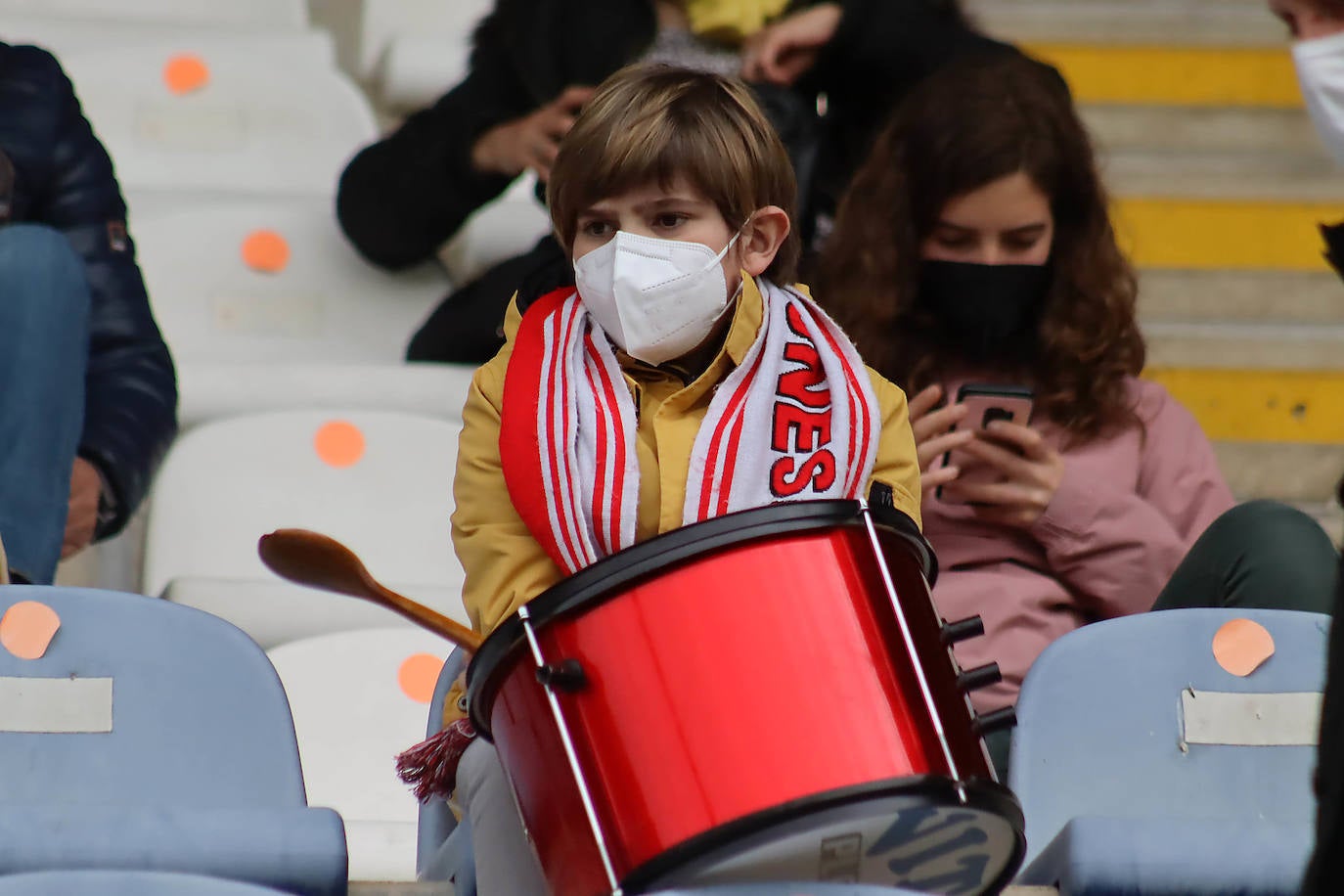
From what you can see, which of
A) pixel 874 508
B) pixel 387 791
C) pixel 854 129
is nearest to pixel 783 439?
pixel 874 508

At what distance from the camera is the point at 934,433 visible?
7.02 feet

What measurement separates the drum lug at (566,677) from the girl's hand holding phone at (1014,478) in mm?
902

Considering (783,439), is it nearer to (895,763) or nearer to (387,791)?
(895,763)

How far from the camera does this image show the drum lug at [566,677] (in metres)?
1.35

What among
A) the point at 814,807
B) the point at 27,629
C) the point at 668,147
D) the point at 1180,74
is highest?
the point at 668,147

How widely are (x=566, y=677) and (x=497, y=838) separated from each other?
0.86 feet

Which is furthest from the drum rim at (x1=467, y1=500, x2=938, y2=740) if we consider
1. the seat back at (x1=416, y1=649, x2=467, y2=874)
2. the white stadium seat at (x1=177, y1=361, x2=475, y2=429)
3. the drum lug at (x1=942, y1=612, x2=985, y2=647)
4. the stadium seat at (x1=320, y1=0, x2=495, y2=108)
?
the stadium seat at (x1=320, y1=0, x2=495, y2=108)

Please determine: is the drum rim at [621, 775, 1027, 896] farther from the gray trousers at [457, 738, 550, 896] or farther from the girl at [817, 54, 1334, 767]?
the girl at [817, 54, 1334, 767]

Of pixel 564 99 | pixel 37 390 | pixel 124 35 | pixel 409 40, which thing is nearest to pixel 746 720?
pixel 37 390

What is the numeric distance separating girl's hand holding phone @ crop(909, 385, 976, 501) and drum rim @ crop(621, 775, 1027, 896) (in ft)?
2.44

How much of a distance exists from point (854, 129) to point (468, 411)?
47.3 inches

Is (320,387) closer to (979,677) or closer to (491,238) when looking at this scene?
(491,238)

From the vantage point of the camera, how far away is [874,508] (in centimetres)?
142

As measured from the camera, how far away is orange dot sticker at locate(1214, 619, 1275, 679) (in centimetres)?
183
